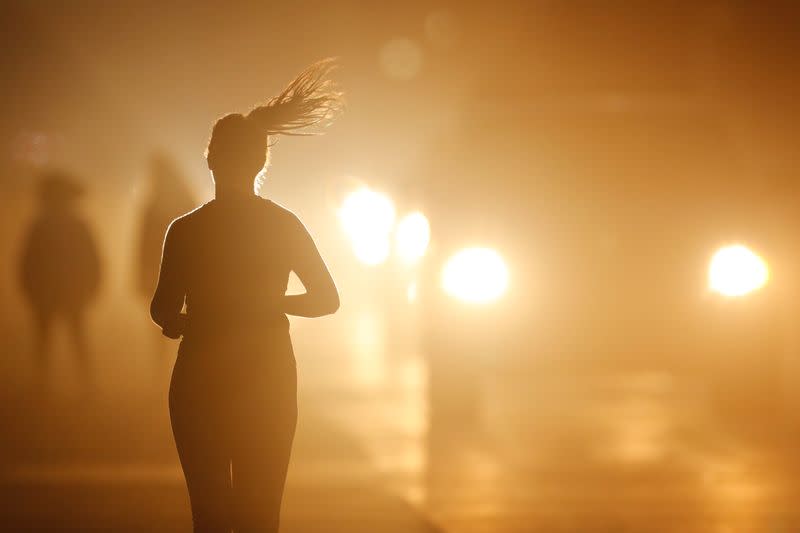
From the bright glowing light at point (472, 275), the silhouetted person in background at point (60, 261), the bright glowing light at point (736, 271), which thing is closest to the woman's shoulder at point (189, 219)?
the bright glowing light at point (472, 275)

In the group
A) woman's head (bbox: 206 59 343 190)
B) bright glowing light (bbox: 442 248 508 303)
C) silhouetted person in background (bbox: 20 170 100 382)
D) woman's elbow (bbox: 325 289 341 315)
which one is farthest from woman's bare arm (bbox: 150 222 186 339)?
silhouetted person in background (bbox: 20 170 100 382)

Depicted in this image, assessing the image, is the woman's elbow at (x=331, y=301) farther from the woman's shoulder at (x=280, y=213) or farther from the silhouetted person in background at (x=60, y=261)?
the silhouetted person in background at (x=60, y=261)

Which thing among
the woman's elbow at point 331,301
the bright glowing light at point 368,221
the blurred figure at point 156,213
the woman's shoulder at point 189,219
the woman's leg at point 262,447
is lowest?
the woman's leg at point 262,447

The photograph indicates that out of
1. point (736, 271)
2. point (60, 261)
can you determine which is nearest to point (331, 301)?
point (736, 271)

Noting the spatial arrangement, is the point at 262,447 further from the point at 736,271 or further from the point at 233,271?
the point at 736,271

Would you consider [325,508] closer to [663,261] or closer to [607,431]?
[607,431]

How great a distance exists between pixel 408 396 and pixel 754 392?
333 centimetres

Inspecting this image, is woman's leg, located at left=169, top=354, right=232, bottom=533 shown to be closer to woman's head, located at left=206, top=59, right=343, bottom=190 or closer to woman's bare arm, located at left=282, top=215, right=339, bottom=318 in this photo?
woman's bare arm, located at left=282, top=215, right=339, bottom=318

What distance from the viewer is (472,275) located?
10.4 meters

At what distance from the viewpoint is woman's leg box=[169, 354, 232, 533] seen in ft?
12.2

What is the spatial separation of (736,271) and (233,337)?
8.40 meters

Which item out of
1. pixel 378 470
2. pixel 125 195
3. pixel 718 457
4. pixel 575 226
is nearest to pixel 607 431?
pixel 718 457

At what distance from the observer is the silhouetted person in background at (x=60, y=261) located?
11.9 metres

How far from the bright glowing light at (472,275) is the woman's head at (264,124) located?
588 centimetres
